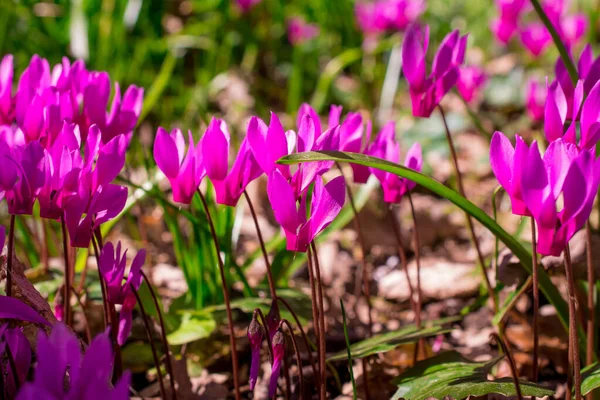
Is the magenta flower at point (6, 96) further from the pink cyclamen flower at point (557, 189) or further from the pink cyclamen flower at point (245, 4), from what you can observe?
the pink cyclamen flower at point (245, 4)

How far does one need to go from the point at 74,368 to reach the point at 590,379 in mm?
917

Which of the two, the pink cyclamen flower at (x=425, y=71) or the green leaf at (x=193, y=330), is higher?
the pink cyclamen flower at (x=425, y=71)

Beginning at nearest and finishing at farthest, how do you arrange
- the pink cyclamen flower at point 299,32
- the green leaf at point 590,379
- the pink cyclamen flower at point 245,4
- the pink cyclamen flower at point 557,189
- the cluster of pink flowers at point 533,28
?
the pink cyclamen flower at point 557,189 < the green leaf at point 590,379 < the cluster of pink flowers at point 533,28 < the pink cyclamen flower at point 299,32 < the pink cyclamen flower at point 245,4

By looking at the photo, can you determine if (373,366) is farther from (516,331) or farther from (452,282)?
(452,282)

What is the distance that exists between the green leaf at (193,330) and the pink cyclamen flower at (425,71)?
73cm

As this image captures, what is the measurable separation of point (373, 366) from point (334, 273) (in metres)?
0.84

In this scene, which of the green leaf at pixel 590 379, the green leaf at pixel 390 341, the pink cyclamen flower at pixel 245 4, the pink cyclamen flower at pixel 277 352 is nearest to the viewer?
the pink cyclamen flower at pixel 277 352

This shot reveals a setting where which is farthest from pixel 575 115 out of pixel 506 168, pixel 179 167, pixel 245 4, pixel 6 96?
pixel 245 4

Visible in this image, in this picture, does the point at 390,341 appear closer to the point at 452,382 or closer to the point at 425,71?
the point at 452,382

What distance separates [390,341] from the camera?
155cm

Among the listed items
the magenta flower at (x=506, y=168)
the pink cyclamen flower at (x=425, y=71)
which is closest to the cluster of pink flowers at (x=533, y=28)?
the pink cyclamen flower at (x=425, y=71)

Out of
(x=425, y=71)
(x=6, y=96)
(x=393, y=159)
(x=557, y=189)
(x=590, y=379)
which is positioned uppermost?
(x=6, y=96)

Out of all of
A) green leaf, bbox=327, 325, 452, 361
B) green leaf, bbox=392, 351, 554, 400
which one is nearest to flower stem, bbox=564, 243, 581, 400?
green leaf, bbox=392, 351, 554, 400

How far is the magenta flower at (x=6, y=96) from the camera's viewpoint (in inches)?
60.2
